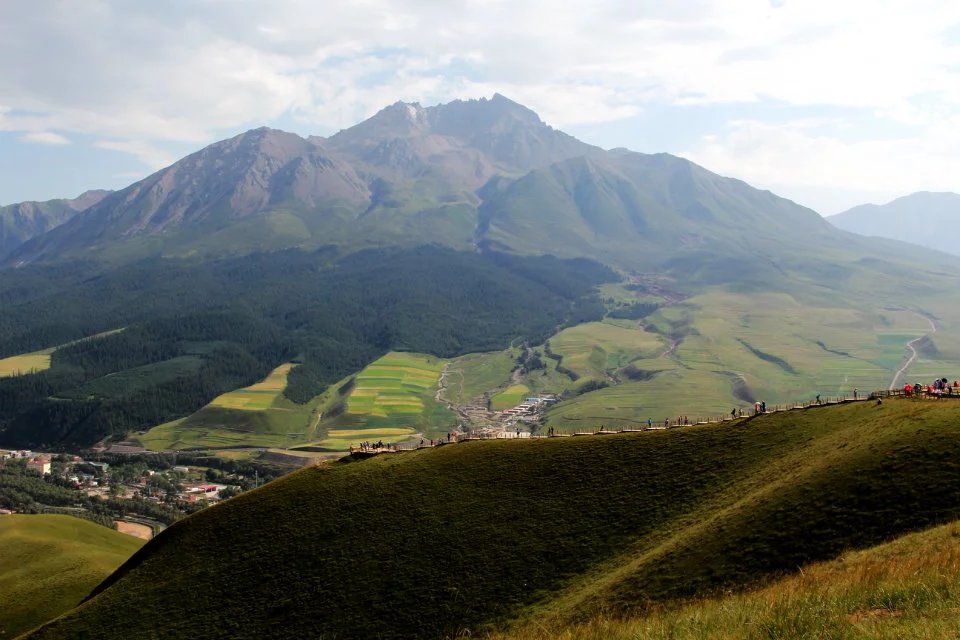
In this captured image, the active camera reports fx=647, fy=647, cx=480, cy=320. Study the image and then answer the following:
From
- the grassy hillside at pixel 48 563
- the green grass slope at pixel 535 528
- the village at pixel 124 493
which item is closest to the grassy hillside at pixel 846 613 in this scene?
the green grass slope at pixel 535 528

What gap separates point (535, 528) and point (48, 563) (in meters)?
80.7

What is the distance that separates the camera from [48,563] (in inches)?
3792

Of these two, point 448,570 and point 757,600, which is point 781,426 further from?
point 757,600

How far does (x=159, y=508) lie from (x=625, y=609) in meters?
151

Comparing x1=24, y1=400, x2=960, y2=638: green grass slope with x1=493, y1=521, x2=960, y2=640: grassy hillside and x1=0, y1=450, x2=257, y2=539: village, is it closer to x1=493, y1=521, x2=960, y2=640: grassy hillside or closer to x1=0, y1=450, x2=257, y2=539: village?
x1=493, y1=521, x2=960, y2=640: grassy hillside

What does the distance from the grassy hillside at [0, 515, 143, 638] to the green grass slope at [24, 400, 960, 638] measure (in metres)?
19.8

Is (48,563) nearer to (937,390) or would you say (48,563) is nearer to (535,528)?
(535,528)

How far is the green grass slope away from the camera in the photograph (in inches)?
1783

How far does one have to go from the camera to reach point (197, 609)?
59.6 meters

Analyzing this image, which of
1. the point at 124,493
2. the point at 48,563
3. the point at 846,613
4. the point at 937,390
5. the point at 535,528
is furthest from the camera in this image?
the point at 124,493

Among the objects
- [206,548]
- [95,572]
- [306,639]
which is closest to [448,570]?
[306,639]

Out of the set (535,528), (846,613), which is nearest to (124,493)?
(535,528)

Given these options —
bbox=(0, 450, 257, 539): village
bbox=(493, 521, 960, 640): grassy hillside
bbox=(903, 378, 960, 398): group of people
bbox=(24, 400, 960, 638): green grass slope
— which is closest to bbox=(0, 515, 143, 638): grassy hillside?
bbox=(24, 400, 960, 638): green grass slope

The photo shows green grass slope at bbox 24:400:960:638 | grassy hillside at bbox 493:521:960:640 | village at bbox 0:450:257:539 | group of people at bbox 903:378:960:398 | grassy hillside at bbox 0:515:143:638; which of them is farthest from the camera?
village at bbox 0:450:257:539
